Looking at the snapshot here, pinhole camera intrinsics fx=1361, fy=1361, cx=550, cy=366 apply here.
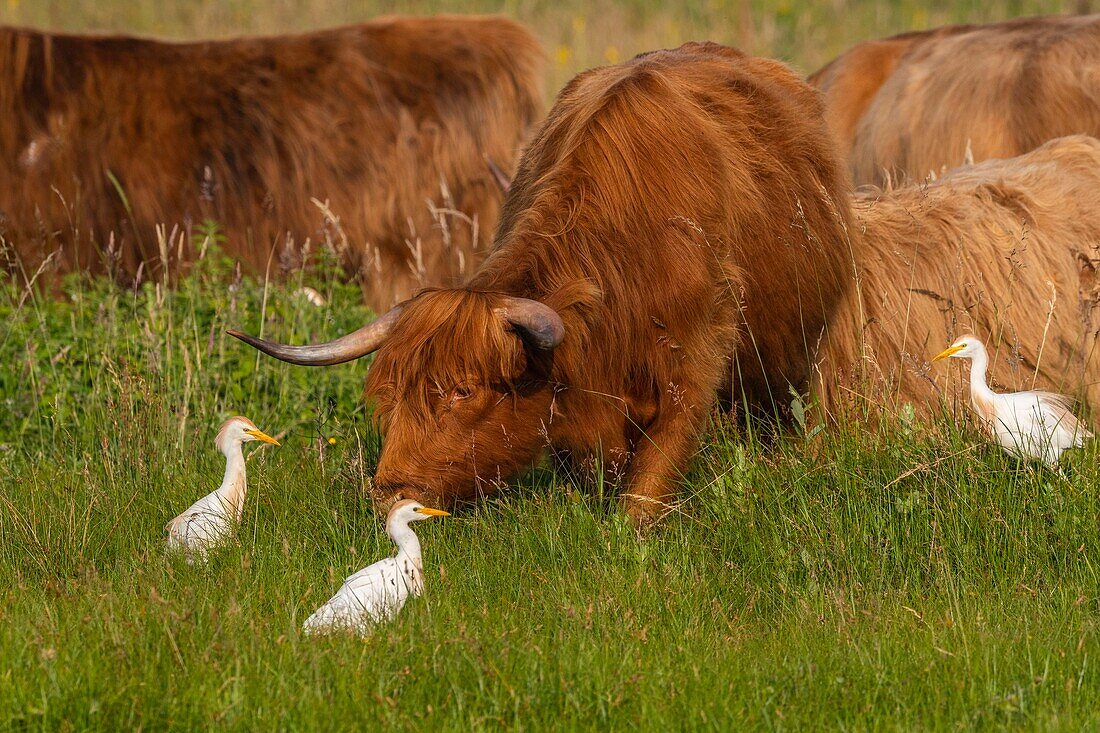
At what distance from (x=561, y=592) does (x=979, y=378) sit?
66.4 inches

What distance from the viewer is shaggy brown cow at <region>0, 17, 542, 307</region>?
24.4ft

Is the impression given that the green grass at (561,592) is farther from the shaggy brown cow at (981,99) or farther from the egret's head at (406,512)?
the shaggy brown cow at (981,99)

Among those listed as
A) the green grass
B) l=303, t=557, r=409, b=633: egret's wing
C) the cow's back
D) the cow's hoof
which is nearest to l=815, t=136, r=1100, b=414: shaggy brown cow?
the cow's back

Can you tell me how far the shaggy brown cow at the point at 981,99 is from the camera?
7.30 m

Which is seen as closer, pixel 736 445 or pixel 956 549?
pixel 956 549

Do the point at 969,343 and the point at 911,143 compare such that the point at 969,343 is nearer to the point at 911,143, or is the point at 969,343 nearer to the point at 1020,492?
the point at 1020,492

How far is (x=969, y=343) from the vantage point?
4578 mm

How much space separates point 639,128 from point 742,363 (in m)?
0.90

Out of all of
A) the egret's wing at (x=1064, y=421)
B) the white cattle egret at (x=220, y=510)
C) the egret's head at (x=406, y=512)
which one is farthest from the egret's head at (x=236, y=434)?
the egret's wing at (x=1064, y=421)

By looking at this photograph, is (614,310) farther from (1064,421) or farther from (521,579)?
(1064,421)

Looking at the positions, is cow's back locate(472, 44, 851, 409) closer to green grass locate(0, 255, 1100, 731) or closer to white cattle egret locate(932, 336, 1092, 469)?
green grass locate(0, 255, 1100, 731)

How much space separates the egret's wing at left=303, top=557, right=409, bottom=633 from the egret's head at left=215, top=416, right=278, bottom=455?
3.22 feet

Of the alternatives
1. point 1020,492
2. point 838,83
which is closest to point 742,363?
point 1020,492

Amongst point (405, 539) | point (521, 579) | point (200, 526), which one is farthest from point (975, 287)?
point (200, 526)
